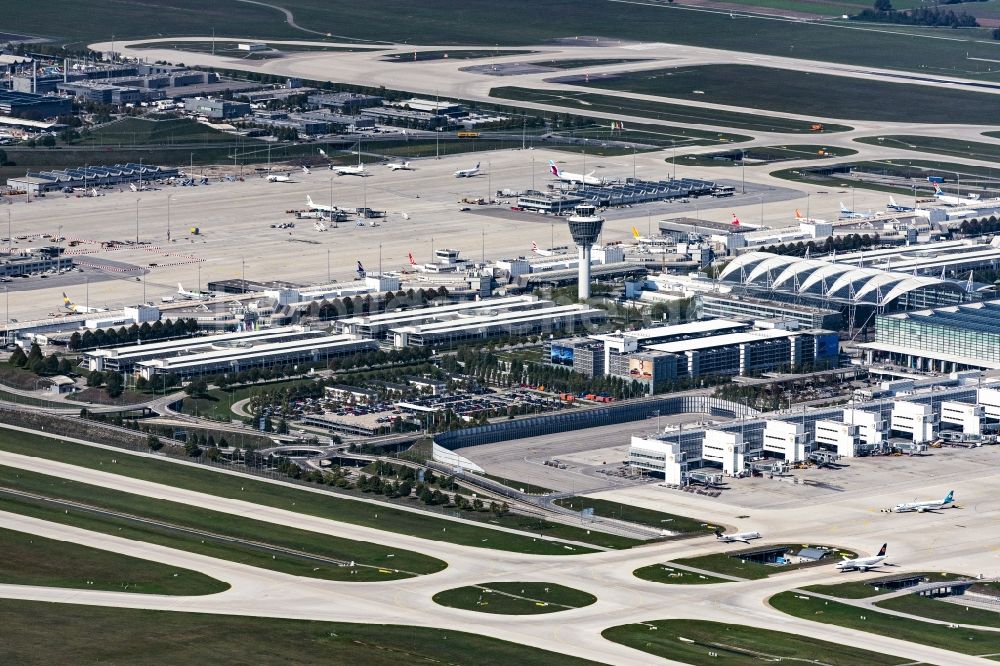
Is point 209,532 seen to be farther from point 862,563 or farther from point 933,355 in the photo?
point 933,355

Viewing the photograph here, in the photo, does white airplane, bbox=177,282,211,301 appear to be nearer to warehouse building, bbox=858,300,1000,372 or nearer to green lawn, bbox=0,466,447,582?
green lawn, bbox=0,466,447,582

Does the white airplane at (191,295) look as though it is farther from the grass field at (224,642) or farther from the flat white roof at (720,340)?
the grass field at (224,642)

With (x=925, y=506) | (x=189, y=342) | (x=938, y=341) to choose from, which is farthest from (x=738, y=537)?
(x=189, y=342)

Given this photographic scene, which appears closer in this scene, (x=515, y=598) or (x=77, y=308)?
(x=515, y=598)

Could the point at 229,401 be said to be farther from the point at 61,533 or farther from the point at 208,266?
the point at 208,266

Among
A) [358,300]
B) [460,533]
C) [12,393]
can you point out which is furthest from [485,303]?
[460,533]

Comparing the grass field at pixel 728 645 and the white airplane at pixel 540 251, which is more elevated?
the white airplane at pixel 540 251

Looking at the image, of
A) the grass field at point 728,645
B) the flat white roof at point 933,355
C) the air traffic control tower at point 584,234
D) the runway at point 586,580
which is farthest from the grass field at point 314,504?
the air traffic control tower at point 584,234
